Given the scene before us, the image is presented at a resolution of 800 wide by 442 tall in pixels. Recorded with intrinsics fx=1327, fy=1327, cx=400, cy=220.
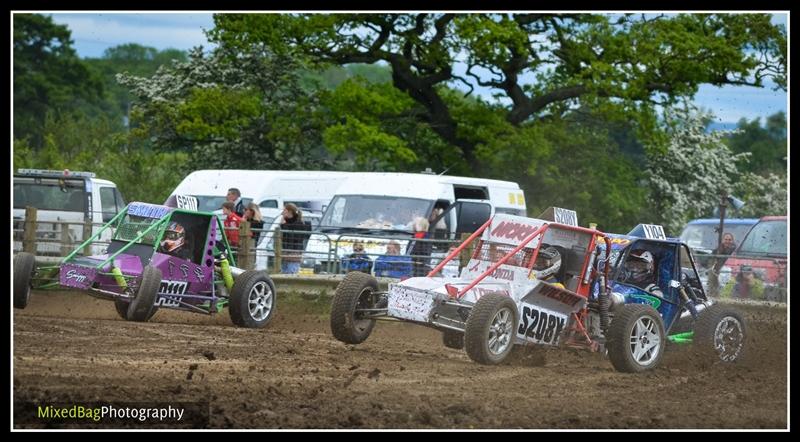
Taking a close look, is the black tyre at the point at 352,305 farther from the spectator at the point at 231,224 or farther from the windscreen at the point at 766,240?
the windscreen at the point at 766,240

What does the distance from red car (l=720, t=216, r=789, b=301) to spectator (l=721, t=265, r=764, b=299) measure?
51 millimetres

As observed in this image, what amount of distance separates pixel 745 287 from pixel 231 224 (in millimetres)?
7098

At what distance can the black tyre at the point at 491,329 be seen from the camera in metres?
10.9

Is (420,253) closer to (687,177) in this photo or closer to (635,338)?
(635,338)

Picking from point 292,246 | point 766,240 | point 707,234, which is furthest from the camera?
point 707,234

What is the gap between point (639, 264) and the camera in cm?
1291

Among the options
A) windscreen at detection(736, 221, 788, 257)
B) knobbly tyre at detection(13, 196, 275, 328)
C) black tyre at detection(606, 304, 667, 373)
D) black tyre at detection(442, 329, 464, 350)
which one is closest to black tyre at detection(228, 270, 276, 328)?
knobbly tyre at detection(13, 196, 275, 328)

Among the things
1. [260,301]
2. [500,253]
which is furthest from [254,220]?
[500,253]

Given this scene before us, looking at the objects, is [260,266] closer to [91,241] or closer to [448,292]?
[91,241]

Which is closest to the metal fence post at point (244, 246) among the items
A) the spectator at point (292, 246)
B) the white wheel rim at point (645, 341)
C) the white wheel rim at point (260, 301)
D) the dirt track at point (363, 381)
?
the spectator at point (292, 246)

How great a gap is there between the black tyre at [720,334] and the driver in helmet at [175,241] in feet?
18.1

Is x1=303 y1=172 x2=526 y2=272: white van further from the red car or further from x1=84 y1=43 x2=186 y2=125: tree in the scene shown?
x1=84 y1=43 x2=186 y2=125: tree

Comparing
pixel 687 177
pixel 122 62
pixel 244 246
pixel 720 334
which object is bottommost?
pixel 720 334
